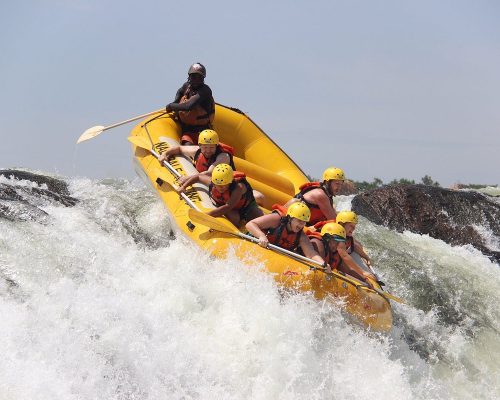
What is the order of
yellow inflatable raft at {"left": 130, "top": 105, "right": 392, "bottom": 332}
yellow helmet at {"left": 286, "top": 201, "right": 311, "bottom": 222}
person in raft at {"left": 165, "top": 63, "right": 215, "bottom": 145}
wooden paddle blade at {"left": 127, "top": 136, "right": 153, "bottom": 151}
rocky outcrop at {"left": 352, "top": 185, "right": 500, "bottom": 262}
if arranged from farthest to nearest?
rocky outcrop at {"left": 352, "top": 185, "right": 500, "bottom": 262} → person in raft at {"left": 165, "top": 63, "right": 215, "bottom": 145} → wooden paddle blade at {"left": 127, "top": 136, "right": 153, "bottom": 151} → yellow helmet at {"left": 286, "top": 201, "right": 311, "bottom": 222} → yellow inflatable raft at {"left": 130, "top": 105, "right": 392, "bottom": 332}

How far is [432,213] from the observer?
11070 mm

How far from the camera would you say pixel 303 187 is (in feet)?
24.7

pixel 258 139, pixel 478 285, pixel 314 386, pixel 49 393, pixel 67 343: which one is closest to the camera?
pixel 49 393

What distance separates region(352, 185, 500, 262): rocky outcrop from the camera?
428 inches

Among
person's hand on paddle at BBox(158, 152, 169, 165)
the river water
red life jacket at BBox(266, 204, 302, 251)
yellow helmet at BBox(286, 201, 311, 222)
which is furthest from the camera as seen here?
person's hand on paddle at BBox(158, 152, 169, 165)

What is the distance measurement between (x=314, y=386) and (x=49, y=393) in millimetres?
2013

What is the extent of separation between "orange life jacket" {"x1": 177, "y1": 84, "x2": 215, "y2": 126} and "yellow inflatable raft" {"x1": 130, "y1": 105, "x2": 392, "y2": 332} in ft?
0.64

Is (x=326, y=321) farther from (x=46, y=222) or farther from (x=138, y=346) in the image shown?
(x=46, y=222)

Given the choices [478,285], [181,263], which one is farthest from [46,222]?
[478,285]

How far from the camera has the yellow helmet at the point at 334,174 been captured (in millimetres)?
7445

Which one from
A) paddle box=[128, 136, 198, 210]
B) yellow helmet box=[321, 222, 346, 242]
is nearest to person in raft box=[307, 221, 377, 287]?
yellow helmet box=[321, 222, 346, 242]

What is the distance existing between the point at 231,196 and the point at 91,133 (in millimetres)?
3529

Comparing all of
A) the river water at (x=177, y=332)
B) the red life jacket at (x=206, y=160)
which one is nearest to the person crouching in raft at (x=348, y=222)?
the river water at (x=177, y=332)

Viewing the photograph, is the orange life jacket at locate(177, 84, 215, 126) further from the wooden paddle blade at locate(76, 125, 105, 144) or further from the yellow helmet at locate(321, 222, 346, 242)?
the yellow helmet at locate(321, 222, 346, 242)
